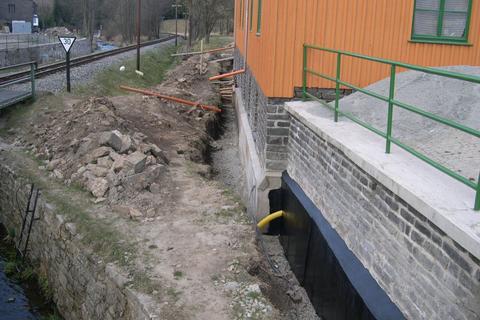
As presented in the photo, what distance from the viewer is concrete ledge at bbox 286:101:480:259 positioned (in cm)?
393

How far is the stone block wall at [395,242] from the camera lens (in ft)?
13.3

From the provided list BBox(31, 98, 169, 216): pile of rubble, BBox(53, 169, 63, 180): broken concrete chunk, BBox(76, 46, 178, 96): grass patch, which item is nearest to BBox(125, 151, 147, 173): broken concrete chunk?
BBox(31, 98, 169, 216): pile of rubble

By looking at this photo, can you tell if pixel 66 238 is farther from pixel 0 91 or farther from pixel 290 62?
pixel 0 91

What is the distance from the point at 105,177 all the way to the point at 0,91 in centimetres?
913

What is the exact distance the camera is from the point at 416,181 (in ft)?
16.2

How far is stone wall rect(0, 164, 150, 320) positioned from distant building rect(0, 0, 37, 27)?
74.8 meters

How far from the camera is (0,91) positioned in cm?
1767

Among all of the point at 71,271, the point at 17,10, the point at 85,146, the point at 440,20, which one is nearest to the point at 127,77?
the point at 85,146

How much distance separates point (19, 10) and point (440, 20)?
8167 centimetres

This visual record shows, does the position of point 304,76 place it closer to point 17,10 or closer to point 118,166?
point 118,166

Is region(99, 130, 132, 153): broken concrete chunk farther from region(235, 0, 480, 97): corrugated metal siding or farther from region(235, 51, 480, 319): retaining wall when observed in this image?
region(235, 51, 480, 319): retaining wall

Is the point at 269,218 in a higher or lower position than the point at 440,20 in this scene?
lower

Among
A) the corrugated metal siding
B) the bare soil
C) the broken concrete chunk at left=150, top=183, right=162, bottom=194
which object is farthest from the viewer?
the broken concrete chunk at left=150, top=183, right=162, bottom=194

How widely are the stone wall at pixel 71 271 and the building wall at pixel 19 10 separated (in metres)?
74.9
